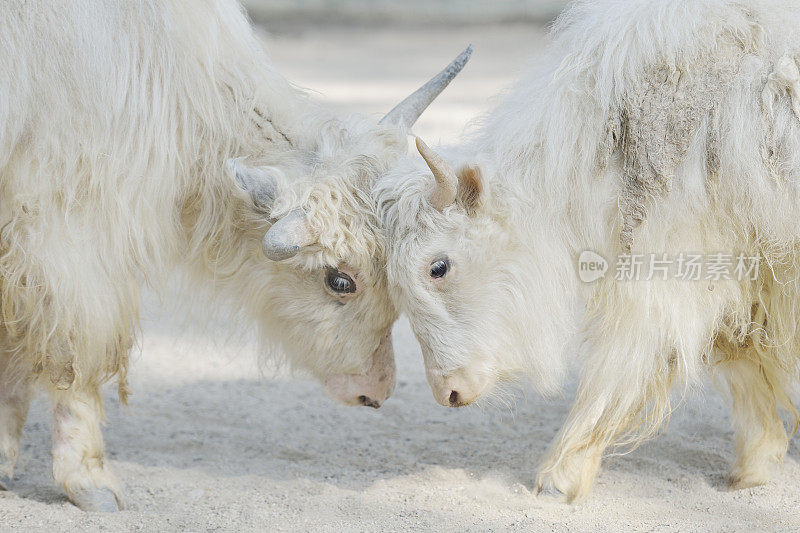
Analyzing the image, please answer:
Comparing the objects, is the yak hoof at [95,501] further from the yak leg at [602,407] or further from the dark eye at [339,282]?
the yak leg at [602,407]

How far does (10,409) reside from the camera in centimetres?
396

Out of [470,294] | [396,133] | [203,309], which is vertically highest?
[396,133]

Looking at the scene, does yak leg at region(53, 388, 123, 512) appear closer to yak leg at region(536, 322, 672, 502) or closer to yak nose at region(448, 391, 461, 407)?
yak nose at region(448, 391, 461, 407)

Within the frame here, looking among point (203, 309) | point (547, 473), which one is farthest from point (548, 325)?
point (203, 309)

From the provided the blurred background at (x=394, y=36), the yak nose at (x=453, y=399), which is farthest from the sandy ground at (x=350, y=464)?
the blurred background at (x=394, y=36)

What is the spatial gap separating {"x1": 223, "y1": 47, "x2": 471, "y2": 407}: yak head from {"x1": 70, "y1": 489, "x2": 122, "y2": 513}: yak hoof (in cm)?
89

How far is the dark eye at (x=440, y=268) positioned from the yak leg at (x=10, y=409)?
68.4 inches

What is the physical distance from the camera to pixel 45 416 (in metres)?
4.70

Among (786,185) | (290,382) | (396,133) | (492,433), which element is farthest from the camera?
(290,382)

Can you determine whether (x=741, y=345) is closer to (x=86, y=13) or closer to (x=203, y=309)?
(x=203, y=309)

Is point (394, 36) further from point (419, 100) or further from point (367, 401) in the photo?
point (367, 401)

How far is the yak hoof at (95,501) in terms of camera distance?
364 centimetres

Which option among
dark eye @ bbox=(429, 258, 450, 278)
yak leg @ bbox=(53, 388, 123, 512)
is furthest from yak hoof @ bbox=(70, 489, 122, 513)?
dark eye @ bbox=(429, 258, 450, 278)

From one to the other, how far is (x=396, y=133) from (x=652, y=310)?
117cm
